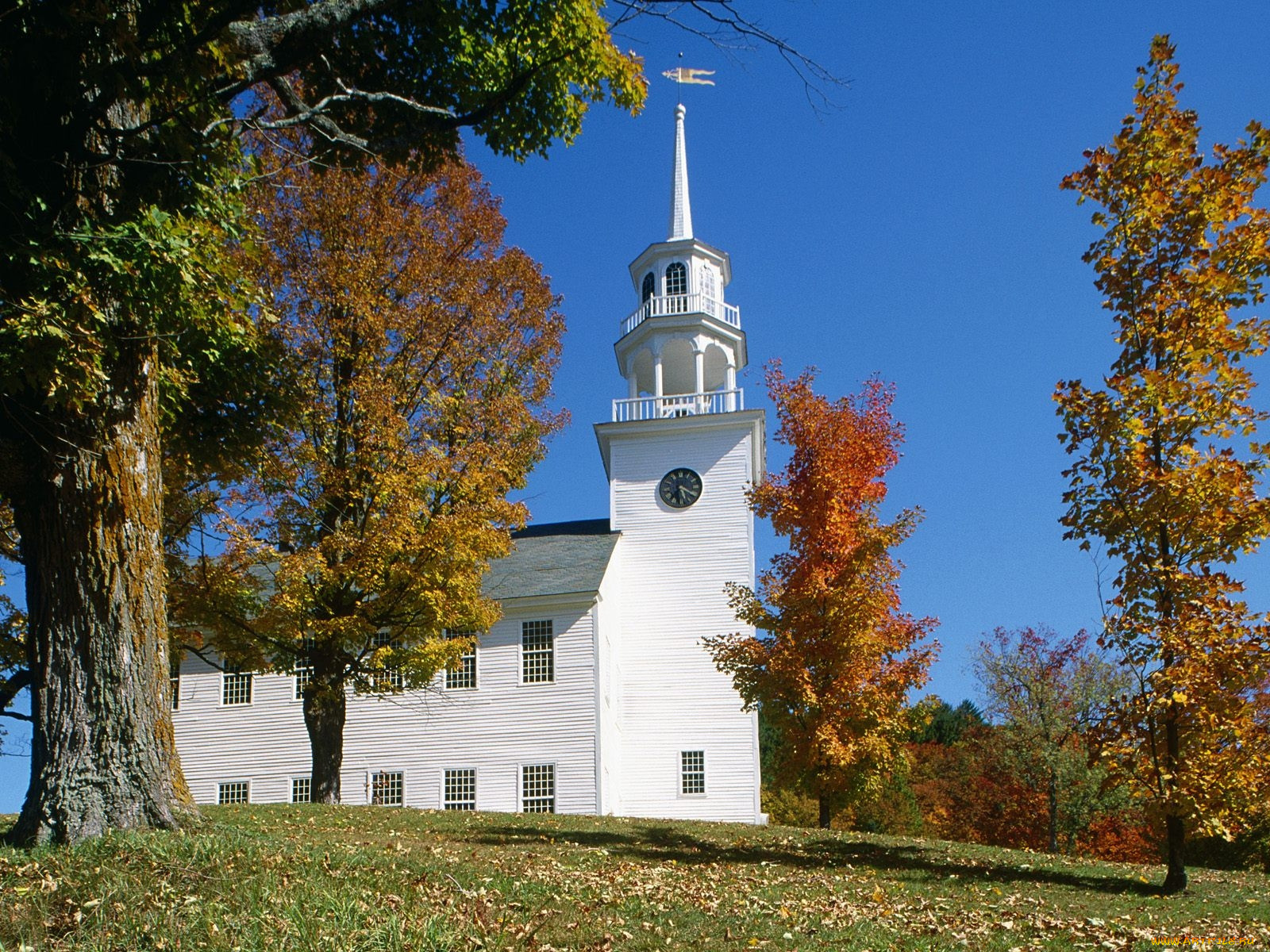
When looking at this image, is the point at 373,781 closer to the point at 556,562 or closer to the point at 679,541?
the point at 556,562

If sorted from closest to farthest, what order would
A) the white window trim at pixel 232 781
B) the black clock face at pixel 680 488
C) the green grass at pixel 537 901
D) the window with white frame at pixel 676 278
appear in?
the green grass at pixel 537 901, the white window trim at pixel 232 781, the black clock face at pixel 680 488, the window with white frame at pixel 676 278

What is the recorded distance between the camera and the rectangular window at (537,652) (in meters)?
30.3

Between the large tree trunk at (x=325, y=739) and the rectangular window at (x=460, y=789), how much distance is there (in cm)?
921

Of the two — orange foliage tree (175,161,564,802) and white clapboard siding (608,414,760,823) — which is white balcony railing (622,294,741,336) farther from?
orange foliage tree (175,161,564,802)

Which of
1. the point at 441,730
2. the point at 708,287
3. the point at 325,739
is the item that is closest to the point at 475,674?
the point at 441,730

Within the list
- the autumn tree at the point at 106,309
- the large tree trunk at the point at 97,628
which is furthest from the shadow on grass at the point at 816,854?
the autumn tree at the point at 106,309

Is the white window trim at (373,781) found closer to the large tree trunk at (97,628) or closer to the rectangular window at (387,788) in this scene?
the rectangular window at (387,788)

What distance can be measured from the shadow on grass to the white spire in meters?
24.4

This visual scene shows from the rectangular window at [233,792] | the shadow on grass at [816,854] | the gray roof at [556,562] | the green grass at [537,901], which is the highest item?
the gray roof at [556,562]

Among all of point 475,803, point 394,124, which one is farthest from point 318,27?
point 475,803

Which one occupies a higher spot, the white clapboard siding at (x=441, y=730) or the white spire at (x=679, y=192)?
the white spire at (x=679, y=192)

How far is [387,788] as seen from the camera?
100 feet

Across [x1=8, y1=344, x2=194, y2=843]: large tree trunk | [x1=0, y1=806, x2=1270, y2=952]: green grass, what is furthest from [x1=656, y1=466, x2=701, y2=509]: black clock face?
[x1=8, y1=344, x2=194, y2=843]: large tree trunk

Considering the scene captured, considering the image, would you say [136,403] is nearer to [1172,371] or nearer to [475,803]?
[1172,371]
